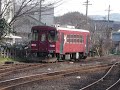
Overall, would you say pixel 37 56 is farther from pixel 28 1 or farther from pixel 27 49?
pixel 28 1

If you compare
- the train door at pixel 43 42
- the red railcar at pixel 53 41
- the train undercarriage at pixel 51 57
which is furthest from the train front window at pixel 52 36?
the train undercarriage at pixel 51 57

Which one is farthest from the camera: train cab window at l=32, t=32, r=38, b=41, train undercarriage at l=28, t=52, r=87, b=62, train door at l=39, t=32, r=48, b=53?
train cab window at l=32, t=32, r=38, b=41

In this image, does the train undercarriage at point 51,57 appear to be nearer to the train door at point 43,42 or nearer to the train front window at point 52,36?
the train door at point 43,42

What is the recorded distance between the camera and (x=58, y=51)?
106 ft

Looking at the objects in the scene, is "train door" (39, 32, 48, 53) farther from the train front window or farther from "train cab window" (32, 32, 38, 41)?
the train front window

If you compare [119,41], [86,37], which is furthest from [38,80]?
[119,41]

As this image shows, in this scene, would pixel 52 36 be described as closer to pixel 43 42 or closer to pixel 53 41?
pixel 53 41

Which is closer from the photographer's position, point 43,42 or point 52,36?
point 52,36

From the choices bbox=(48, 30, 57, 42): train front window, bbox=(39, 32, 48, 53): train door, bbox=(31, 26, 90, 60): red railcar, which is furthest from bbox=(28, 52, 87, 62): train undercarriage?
bbox=(48, 30, 57, 42): train front window

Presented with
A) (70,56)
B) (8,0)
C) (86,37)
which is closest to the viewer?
(8,0)

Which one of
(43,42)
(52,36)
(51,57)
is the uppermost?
(52,36)

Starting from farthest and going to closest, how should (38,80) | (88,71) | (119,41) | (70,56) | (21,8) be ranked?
(119,41) < (70,56) < (21,8) < (88,71) < (38,80)

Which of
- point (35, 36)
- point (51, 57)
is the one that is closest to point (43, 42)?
point (35, 36)

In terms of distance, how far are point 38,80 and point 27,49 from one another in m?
20.3
